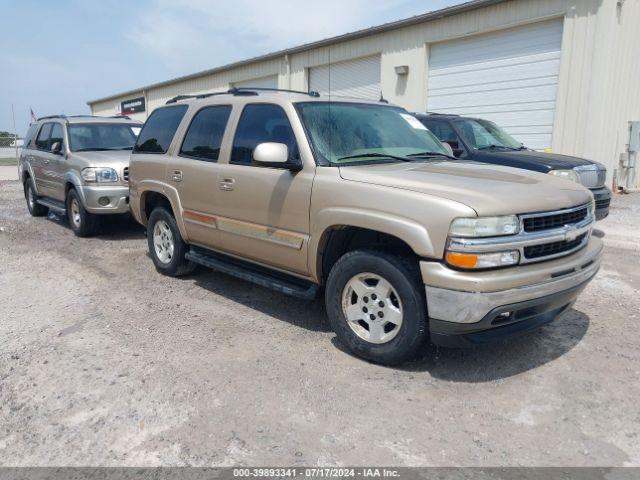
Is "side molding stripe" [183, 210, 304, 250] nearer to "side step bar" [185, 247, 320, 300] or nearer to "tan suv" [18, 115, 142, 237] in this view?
"side step bar" [185, 247, 320, 300]

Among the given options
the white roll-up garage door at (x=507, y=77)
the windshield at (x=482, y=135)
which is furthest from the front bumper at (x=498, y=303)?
the white roll-up garage door at (x=507, y=77)

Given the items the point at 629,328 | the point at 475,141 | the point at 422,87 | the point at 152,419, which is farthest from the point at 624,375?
the point at 422,87

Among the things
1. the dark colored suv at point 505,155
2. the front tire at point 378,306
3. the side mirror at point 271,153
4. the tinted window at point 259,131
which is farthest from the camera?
the dark colored suv at point 505,155

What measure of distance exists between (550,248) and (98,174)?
659cm

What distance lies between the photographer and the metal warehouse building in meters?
11.1

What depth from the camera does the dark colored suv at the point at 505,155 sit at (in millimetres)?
7473

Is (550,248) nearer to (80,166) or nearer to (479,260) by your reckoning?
(479,260)

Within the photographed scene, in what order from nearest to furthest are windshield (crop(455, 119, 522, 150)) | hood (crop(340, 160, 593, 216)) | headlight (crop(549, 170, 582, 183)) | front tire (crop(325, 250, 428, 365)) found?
hood (crop(340, 160, 593, 216)) < front tire (crop(325, 250, 428, 365)) < headlight (crop(549, 170, 582, 183)) < windshield (crop(455, 119, 522, 150))

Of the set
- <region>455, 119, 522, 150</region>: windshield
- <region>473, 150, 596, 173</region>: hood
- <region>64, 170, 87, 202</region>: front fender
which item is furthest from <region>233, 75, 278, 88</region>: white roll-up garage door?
<region>473, 150, 596, 173</region>: hood

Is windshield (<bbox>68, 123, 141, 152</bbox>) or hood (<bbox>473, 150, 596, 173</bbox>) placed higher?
windshield (<bbox>68, 123, 141, 152</bbox>)

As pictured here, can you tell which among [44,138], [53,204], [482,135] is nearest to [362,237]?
[482,135]

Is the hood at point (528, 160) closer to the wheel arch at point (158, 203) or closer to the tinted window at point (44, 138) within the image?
the wheel arch at point (158, 203)

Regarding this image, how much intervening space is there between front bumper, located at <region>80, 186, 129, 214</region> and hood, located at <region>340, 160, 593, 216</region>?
5.07 m

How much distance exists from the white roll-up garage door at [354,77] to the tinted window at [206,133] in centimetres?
1095
